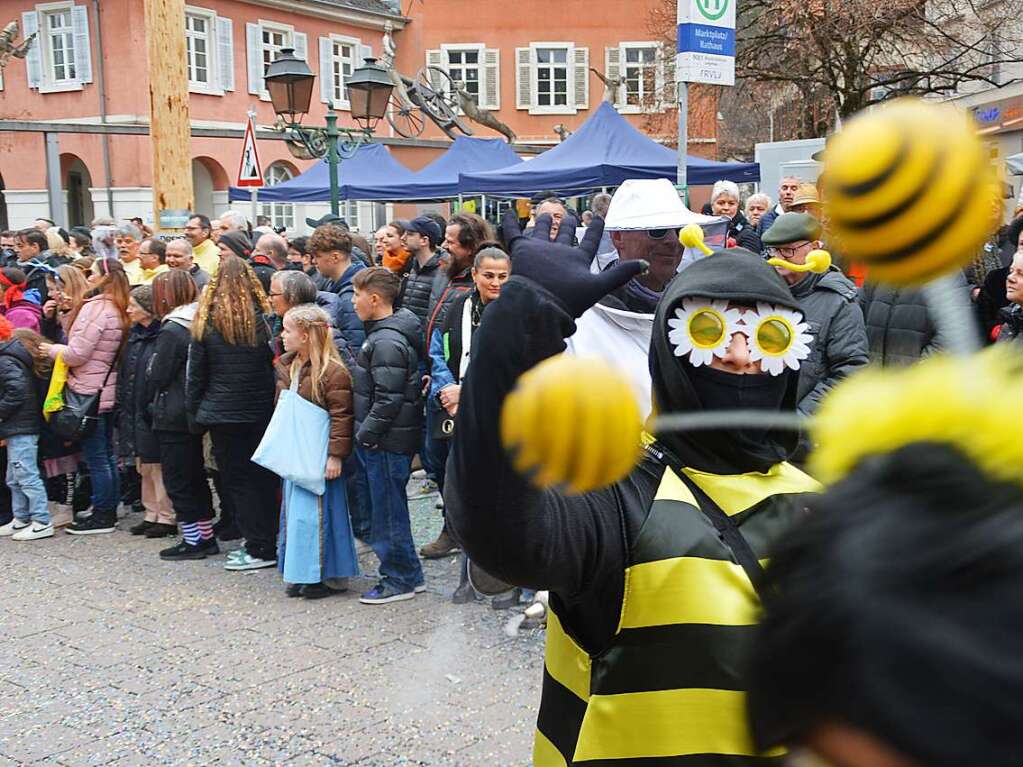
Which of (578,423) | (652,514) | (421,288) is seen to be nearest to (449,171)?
(421,288)

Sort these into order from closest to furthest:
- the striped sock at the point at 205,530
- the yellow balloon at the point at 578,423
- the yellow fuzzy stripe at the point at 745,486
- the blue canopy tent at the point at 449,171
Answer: the yellow balloon at the point at 578,423, the yellow fuzzy stripe at the point at 745,486, the striped sock at the point at 205,530, the blue canopy tent at the point at 449,171

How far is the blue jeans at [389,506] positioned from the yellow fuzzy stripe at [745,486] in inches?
156

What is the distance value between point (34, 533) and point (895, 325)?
5.65m

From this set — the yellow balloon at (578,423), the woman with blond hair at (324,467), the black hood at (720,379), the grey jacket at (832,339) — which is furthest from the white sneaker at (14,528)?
the yellow balloon at (578,423)

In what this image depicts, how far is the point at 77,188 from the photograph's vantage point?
31.2 metres

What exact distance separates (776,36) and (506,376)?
17399 mm

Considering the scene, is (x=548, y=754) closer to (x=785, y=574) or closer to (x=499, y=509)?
(x=499, y=509)

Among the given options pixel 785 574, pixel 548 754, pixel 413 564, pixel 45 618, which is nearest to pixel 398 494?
pixel 413 564

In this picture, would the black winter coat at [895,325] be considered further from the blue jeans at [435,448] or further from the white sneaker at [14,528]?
the white sneaker at [14,528]

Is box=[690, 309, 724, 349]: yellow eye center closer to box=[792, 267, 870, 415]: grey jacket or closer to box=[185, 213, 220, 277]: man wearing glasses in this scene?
box=[792, 267, 870, 415]: grey jacket

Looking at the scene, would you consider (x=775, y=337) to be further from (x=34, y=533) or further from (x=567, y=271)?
(x=34, y=533)

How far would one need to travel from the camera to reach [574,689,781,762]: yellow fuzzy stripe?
5.95 ft

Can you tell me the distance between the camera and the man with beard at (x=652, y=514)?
156 centimetres

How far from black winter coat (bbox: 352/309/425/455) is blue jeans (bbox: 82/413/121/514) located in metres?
2.45
